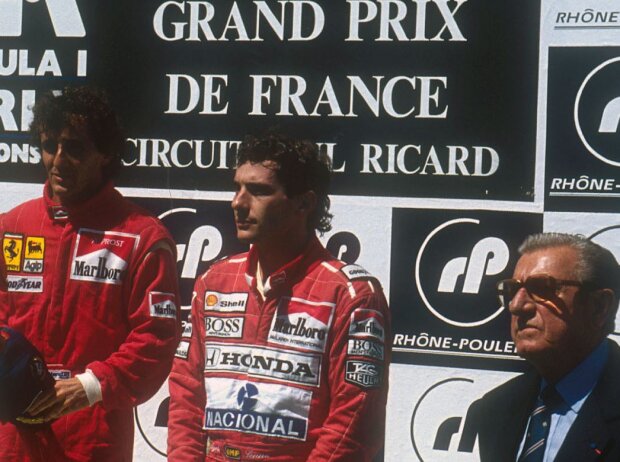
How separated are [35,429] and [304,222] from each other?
3.71 feet

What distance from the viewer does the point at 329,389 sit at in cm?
300

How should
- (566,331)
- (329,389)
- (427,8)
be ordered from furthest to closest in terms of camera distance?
(427,8) < (329,389) < (566,331)

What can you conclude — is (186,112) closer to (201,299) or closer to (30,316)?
(201,299)

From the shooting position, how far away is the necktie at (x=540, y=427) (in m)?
2.63

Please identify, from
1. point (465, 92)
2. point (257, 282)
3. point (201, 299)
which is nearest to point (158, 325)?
point (201, 299)

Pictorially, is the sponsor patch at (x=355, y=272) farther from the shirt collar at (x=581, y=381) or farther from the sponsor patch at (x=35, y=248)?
the sponsor patch at (x=35, y=248)

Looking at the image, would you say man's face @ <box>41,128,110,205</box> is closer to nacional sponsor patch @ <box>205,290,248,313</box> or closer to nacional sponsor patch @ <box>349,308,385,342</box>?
nacional sponsor patch @ <box>205,290,248,313</box>

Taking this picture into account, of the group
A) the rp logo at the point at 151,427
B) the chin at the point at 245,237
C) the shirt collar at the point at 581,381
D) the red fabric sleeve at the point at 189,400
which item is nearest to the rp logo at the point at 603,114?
the shirt collar at the point at 581,381

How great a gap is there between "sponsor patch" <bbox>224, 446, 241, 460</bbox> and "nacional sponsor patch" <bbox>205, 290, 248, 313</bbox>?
423 mm

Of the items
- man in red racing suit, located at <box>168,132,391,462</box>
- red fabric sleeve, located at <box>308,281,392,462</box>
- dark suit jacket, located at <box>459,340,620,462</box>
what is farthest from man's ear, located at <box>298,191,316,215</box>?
dark suit jacket, located at <box>459,340,620,462</box>

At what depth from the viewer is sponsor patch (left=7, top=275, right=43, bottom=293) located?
10.8ft

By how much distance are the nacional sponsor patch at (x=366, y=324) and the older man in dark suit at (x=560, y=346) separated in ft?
1.51

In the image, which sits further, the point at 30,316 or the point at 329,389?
the point at 30,316

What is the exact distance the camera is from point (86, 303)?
3.23 metres
